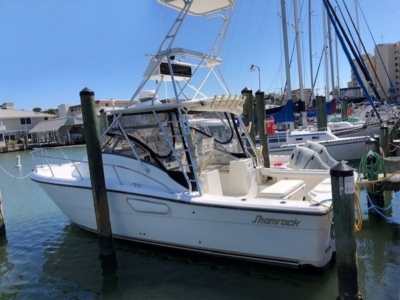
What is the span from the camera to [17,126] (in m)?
52.9

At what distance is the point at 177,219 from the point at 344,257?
2.90 meters

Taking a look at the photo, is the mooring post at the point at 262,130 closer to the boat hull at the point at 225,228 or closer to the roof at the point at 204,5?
the roof at the point at 204,5

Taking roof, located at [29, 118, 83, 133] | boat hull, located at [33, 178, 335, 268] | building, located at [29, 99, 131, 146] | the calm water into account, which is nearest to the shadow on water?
the calm water

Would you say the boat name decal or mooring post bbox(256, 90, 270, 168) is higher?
mooring post bbox(256, 90, 270, 168)

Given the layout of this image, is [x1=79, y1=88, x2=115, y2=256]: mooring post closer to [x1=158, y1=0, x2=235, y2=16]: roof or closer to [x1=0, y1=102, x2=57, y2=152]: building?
[x1=158, y1=0, x2=235, y2=16]: roof

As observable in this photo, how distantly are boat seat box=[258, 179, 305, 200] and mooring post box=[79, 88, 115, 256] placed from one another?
9.32ft

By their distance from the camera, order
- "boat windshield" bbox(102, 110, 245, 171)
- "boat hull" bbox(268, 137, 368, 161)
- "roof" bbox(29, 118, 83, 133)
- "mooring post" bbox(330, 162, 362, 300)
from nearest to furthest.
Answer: "mooring post" bbox(330, 162, 362, 300), "boat windshield" bbox(102, 110, 245, 171), "boat hull" bbox(268, 137, 368, 161), "roof" bbox(29, 118, 83, 133)

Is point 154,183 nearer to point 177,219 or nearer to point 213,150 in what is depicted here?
point 177,219

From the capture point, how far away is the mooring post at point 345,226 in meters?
4.49

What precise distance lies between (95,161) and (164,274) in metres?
2.35

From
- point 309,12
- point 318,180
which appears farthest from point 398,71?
point 318,180

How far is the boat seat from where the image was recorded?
6.22 m

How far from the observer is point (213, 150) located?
26.5 feet

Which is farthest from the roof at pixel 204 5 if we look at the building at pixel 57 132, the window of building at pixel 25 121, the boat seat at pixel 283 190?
the window of building at pixel 25 121
